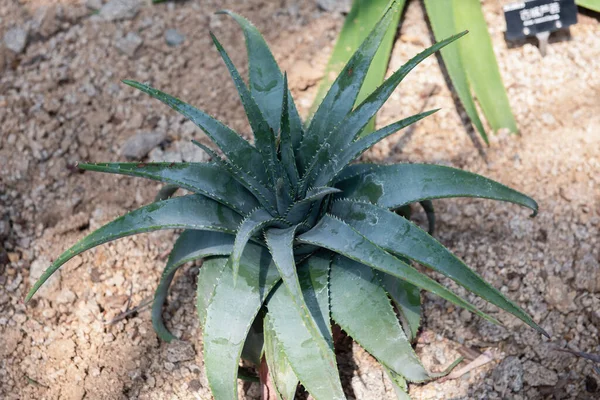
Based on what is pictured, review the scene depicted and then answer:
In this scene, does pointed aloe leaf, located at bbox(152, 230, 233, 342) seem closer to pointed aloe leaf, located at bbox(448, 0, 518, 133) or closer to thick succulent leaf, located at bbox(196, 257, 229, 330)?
thick succulent leaf, located at bbox(196, 257, 229, 330)

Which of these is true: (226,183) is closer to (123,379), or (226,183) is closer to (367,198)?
(367,198)

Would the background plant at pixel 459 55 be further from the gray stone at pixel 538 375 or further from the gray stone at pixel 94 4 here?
the gray stone at pixel 94 4

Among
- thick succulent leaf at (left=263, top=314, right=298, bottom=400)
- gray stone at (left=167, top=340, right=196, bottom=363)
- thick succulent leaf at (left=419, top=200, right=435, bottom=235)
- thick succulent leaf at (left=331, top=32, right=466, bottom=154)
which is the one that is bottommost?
gray stone at (left=167, top=340, right=196, bottom=363)

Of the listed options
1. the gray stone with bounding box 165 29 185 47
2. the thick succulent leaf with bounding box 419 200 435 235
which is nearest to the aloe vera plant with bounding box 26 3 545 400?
the thick succulent leaf with bounding box 419 200 435 235

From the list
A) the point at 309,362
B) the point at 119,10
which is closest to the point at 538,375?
the point at 309,362

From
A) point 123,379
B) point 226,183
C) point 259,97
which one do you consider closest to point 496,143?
point 259,97

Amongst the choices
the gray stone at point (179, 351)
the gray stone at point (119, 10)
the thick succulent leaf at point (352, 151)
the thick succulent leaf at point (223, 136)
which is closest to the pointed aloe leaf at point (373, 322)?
the thick succulent leaf at point (352, 151)
